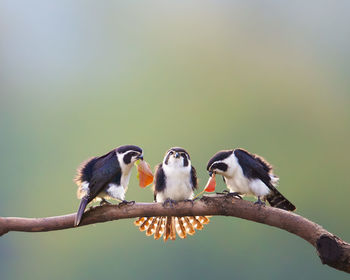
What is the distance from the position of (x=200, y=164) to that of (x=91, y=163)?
237 centimetres

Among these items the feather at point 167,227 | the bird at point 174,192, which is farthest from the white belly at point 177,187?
the feather at point 167,227

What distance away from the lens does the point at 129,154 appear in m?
2.74

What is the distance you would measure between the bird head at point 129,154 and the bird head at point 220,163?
47cm

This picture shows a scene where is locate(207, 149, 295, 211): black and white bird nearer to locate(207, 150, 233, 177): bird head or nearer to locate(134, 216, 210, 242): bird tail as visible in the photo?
locate(207, 150, 233, 177): bird head

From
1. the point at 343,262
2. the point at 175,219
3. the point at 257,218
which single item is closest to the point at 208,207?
the point at 257,218

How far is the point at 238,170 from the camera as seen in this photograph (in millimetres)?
3000

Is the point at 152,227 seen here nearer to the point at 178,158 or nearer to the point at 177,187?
the point at 177,187

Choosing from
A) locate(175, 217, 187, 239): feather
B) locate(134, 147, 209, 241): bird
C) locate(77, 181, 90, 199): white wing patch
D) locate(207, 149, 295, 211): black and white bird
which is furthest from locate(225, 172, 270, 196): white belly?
locate(77, 181, 90, 199): white wing patch

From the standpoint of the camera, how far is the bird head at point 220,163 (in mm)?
2957

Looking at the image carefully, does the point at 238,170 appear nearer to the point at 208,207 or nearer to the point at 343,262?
the point at 208,207

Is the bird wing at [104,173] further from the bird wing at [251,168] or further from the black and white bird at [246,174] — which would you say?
the bird wing at [251,168]

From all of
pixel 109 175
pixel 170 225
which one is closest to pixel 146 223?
pixel 170 225

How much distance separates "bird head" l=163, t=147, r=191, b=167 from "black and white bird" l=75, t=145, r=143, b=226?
303 mm

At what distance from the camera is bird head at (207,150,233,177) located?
9.70ft
